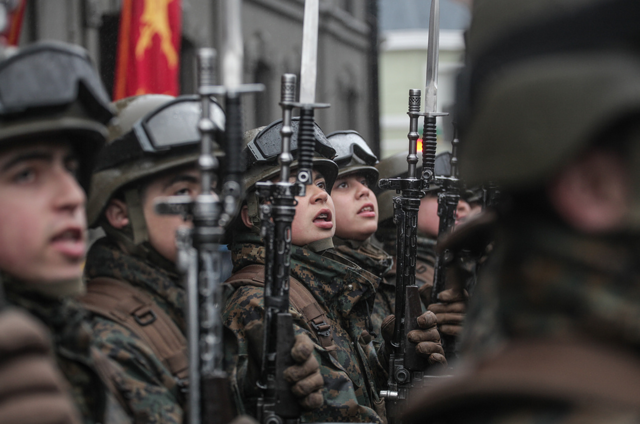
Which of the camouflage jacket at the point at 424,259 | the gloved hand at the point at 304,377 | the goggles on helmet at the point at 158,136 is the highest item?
the goggles on helmet at the point at 158,136

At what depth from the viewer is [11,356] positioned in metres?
1.76

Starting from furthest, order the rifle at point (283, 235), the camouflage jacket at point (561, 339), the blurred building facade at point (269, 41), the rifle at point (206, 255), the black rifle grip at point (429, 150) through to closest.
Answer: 1. the blurred building facade at point (269, 41)
2. the black rifle grip at point (429, 150)
3. the rifle at point (283, 235)
4. the rifle at point (206, 255)
5. the camouflage jacket at point (561, 339)

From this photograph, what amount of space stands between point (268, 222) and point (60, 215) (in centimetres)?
131

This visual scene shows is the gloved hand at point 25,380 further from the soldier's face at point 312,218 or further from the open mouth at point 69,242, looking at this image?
the soldier's face at point 312,218

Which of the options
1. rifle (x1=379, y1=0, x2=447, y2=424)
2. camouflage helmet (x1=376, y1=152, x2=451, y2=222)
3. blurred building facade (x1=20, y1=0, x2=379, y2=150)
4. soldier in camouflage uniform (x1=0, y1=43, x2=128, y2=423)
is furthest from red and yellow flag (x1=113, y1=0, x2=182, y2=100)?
soldier in camouflage uniform (x1=0, y1=43, x2=128, y2=423)

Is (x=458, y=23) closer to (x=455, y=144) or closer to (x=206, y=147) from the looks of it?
(x=455, y=144)

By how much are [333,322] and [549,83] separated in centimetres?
322

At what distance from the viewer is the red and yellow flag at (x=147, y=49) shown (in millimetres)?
7863

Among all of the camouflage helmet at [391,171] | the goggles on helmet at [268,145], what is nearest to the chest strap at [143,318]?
the goggles on helmet at [268,145]

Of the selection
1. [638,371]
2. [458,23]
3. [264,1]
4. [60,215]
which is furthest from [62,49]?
[458,23]

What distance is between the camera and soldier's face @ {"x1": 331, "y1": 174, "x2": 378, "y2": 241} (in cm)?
541

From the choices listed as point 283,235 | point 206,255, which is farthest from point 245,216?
point 206,255

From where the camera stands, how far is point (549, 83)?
1.57 metres

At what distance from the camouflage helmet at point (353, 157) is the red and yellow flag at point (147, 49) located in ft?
8.82
